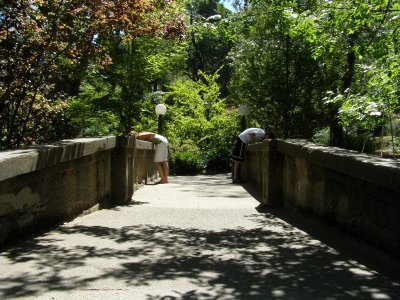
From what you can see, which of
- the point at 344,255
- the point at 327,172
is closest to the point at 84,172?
the point at 327,172

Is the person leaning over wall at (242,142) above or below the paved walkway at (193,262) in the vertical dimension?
above

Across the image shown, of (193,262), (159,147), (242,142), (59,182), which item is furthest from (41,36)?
(242,142)

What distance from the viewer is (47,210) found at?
17.2ft

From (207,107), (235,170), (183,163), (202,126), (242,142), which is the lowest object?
(235,170)

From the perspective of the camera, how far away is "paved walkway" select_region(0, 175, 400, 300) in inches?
135

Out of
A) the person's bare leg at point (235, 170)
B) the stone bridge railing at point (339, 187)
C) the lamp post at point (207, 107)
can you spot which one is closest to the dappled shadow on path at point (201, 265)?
the stone bridge railing at point (339, 187)

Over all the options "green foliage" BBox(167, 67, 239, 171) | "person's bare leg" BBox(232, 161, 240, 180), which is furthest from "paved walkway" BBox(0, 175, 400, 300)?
"green foliage" BBox(167, 67, 239, 171)

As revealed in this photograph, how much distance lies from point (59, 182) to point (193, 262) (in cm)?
205

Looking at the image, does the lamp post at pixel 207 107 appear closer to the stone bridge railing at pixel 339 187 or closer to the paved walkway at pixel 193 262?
the stone bridge railing at pixel 339 187

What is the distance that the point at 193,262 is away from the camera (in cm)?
426

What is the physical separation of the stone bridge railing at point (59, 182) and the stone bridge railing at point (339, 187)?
2340 millimetres

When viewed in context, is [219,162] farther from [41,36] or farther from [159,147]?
[41,36]

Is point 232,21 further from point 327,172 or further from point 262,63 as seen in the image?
point 262,63

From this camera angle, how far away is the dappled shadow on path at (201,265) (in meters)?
3.46
